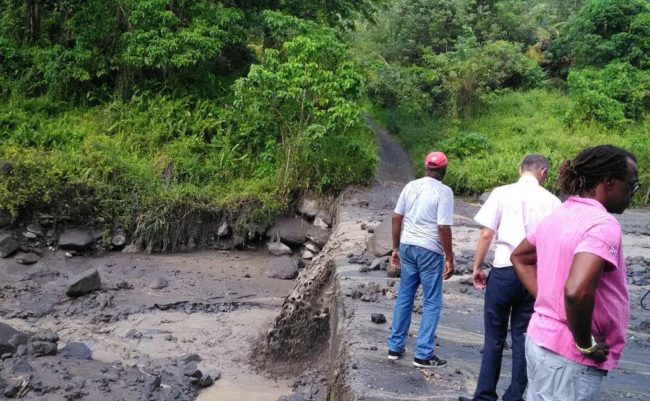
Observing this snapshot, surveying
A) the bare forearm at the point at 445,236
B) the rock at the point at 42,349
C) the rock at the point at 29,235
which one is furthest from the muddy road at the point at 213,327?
the bare forearm at the point at 445,236

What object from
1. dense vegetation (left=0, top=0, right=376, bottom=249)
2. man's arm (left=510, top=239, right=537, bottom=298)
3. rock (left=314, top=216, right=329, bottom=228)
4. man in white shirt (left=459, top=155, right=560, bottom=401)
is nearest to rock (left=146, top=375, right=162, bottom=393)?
man in white shirt (left=459, top=155, right=560, bottom=401)

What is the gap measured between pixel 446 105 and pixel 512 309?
62.8ft

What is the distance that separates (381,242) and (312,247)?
526 centimetres

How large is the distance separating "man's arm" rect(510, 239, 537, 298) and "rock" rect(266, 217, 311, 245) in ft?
39.8

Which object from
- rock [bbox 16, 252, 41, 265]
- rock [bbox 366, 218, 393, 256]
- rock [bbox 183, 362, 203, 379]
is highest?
rock [bbox 366, 218, 393, 256]

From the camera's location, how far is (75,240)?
14.5 meters

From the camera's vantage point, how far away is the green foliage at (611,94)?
2056cm

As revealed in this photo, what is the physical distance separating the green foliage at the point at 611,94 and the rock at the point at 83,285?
16.1m

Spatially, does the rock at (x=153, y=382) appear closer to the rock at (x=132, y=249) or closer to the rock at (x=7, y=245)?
the rock at (x=132, y=249)

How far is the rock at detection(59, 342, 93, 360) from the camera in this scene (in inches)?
342

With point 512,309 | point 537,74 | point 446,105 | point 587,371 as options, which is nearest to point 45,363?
point 512,309

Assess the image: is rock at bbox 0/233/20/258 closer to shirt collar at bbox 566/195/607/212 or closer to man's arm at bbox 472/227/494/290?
man's arm at bbox 472/227/494/290

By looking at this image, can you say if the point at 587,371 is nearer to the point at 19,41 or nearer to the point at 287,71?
the point at 287,71

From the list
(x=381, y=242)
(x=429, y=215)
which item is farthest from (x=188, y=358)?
(x=429, y=215)
